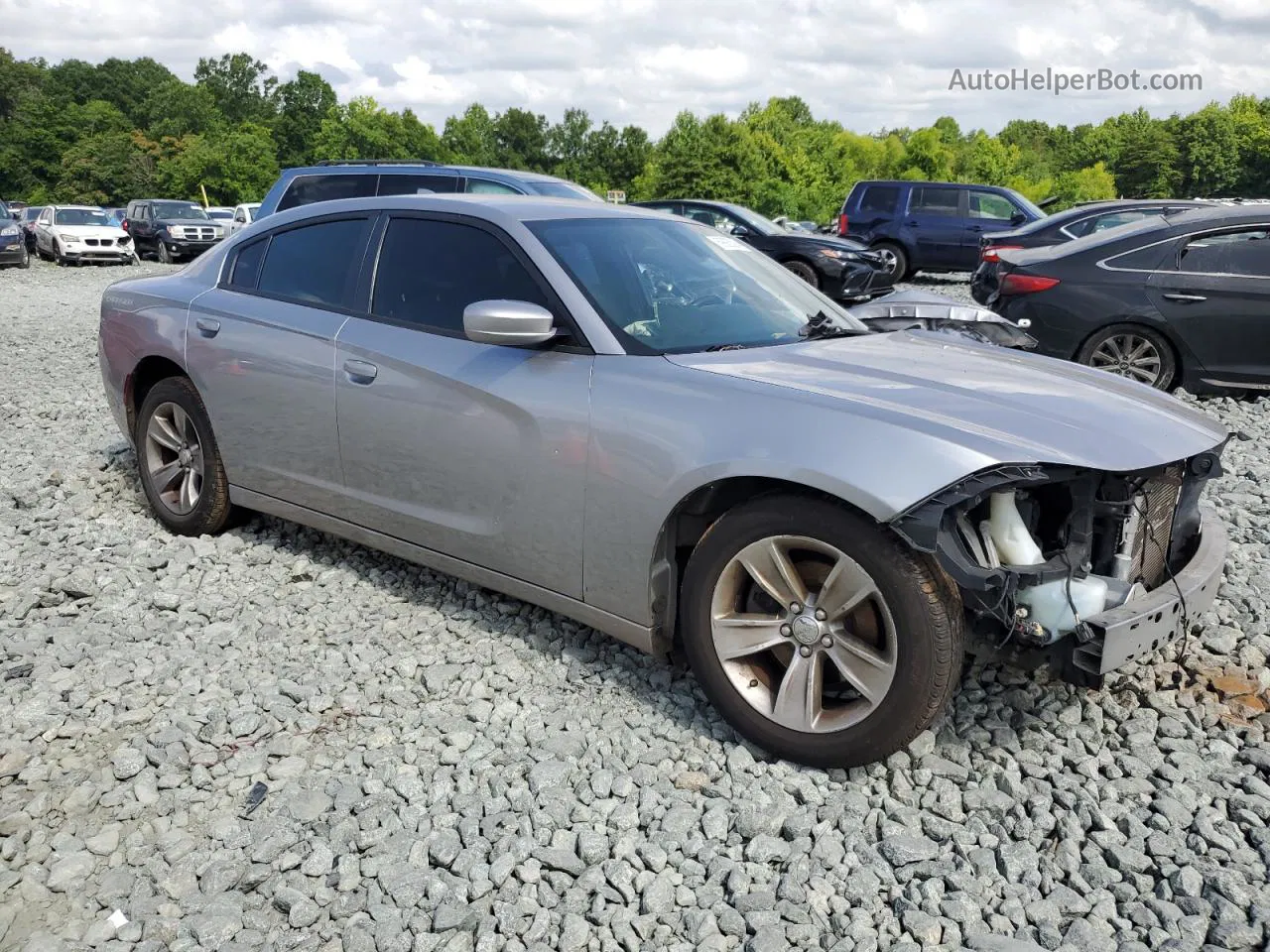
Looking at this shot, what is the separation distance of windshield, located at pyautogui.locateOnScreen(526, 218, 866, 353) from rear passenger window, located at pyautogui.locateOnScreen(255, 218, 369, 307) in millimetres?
908

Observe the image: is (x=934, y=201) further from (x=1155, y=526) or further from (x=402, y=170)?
(x=1155, y=526)

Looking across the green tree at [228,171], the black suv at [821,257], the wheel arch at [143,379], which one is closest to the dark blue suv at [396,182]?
the black suv at [821,257]

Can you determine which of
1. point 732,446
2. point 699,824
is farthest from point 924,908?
point 732,446

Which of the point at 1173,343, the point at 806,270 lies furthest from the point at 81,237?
the point at 1173,343

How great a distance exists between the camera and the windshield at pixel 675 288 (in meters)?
3.65

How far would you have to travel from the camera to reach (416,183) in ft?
34.9

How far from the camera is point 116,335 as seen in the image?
17.4ft

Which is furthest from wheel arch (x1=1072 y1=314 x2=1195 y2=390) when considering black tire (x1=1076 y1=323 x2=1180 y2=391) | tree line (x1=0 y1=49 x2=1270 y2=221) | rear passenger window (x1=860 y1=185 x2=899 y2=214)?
tree line (x1=0 y1=49 x2=1270 y2=221)

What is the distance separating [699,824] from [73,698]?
2254 millimetres

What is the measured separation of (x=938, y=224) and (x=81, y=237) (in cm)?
2022

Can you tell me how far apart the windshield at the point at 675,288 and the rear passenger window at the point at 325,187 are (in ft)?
24.1

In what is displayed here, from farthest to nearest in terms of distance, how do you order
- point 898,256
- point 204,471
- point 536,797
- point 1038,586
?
point 898,256 < point 204,471 < point 536,797 < point 1038,586

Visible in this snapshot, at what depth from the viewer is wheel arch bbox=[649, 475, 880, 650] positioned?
3166 mm

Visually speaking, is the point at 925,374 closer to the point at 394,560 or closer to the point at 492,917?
the point at 492,917
